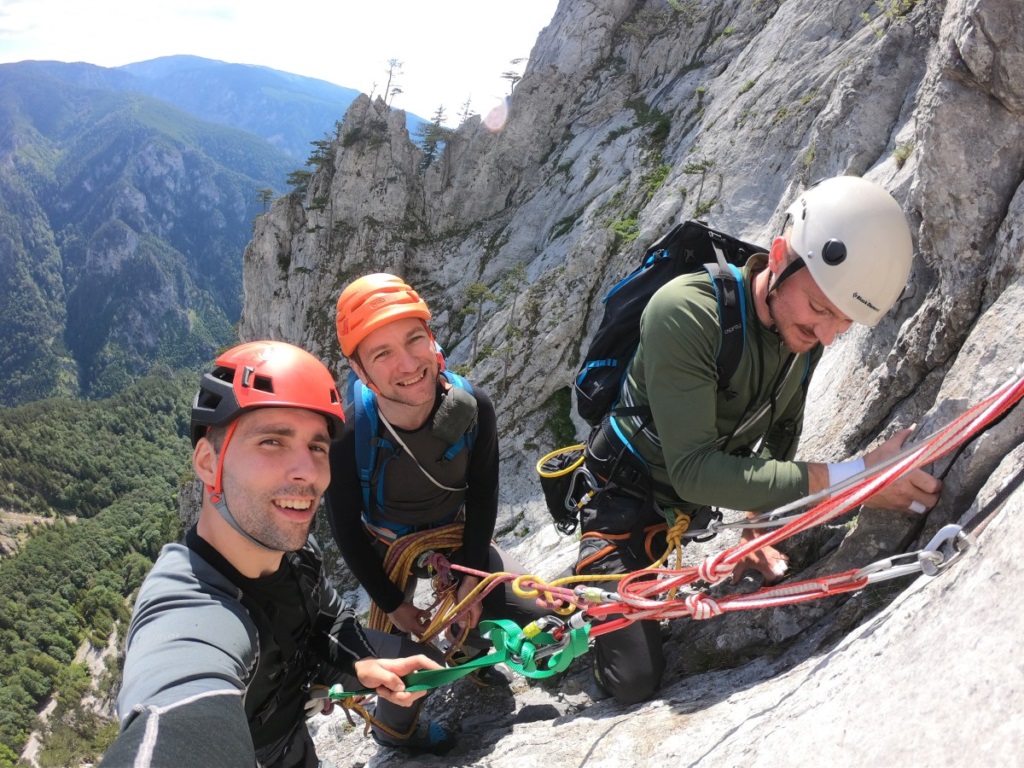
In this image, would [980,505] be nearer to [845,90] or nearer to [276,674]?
[276,674]

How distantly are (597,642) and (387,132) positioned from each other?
181ft

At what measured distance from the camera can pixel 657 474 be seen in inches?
190

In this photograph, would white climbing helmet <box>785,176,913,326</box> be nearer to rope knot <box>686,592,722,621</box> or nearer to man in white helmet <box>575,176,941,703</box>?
man in white helmet <box>575,176,941,703</box>

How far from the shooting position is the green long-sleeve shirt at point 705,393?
362 centimetres

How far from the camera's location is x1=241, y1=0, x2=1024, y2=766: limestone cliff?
2.49 m

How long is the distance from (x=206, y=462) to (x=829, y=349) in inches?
280

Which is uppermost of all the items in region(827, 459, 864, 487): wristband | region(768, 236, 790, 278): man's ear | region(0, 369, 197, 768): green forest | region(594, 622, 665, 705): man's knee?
region(768, 236, 790, 278): man's ear

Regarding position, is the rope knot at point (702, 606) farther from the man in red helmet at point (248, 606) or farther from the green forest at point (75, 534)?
the green forest at point (75, 534)

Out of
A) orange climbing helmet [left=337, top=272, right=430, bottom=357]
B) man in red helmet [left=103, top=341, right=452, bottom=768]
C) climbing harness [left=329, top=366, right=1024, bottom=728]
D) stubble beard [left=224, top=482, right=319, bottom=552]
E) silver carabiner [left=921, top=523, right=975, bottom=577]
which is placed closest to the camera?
man in red helmet [left=103, top=341, right=452, bottom=768]

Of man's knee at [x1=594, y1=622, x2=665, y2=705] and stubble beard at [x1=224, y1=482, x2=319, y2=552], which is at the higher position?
stubble beard at [x1=224, y1=482, x2=319, y2=552]

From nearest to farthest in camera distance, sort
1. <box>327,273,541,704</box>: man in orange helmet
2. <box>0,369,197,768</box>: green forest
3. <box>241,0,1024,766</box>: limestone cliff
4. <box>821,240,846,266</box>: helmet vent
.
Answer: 1. <box>241,0,1024,766</box>: limestone cliff
2. <box>821,240,846,266</box>: helmet vent
3. <box>327,273,541,704</box>: man in orange helmet
4. <box>0,369,197,768</box>: green forest

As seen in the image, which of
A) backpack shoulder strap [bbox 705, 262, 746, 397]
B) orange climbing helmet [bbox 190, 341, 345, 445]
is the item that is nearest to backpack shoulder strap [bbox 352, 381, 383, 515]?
orange climbing helmet [bbox 190, 341, 345, 445]

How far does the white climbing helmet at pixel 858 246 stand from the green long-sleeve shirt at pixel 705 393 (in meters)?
0.62

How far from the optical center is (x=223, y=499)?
10.8ft
